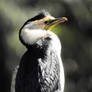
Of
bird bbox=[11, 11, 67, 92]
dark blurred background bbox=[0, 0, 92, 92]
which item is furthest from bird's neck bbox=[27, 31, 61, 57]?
dark blurred background bbox=[0, 0, 92, 92]


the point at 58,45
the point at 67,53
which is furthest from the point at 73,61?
the point at 58,45

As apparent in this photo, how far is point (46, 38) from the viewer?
45.4 inches

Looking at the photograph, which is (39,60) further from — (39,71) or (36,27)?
(36,27)

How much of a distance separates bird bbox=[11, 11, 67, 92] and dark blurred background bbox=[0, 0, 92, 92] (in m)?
1.31

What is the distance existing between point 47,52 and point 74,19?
154cm

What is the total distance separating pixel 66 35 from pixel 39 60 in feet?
4.99

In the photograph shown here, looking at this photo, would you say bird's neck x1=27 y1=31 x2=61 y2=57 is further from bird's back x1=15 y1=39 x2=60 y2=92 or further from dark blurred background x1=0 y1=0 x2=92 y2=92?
dark blurred background x1=0 y1=0 x2=92 y2=92

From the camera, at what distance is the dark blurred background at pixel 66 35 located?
249 centimetres

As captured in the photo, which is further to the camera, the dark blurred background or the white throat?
the dark blurred background

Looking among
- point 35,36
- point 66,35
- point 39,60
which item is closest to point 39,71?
point 39,60

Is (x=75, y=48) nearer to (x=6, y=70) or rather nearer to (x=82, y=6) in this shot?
(x=82, y=6)

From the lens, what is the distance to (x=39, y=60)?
3.58 ft

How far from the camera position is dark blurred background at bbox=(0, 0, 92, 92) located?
2490mm

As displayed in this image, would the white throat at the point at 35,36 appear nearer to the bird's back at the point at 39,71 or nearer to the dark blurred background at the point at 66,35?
the bird's back at the point at 39,71
